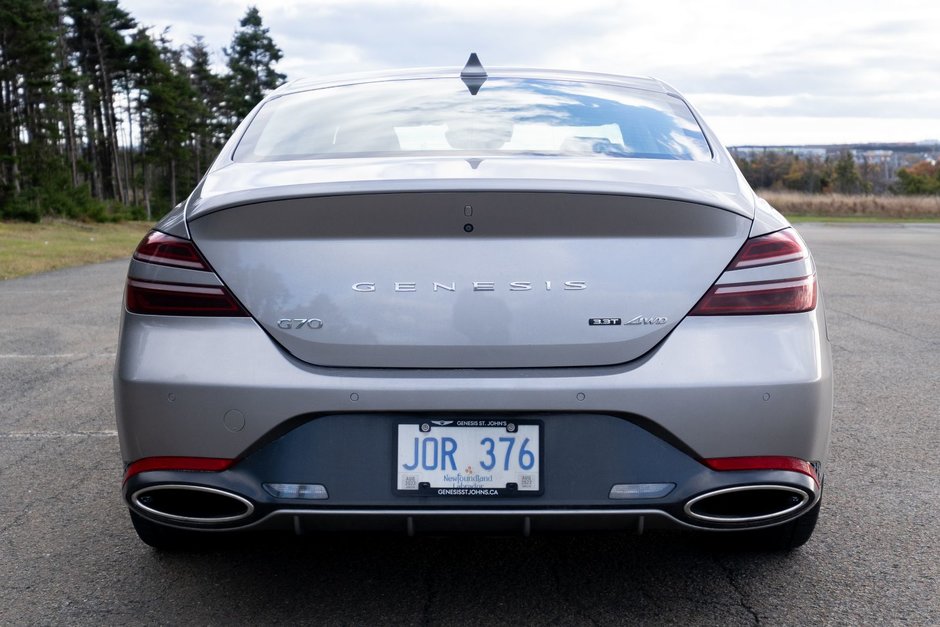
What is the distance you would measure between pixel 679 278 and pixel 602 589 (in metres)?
1.00

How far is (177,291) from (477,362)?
30.4 inches

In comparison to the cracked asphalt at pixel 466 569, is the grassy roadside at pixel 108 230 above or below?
below

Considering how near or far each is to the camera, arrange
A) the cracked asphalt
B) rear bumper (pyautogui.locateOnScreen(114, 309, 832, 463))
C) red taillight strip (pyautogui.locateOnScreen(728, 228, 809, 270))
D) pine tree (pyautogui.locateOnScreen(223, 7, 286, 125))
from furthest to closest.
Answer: pine tree (pyautogui.locateOnScreen(223, 7, 286, 125)) < the cracked asphalt < red taillight strip (pyautogui.locateOnScreen(728, 228, 809, 270)) < rear bumper (pyautogui.locateOnScreen(114, 309, 832, 463))

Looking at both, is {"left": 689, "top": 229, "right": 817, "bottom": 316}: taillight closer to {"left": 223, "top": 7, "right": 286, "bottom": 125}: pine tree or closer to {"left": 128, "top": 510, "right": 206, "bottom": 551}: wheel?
{"left": 128, "top": 510, "right": 206, "bottom": 551}: wheel

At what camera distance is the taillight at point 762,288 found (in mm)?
2352

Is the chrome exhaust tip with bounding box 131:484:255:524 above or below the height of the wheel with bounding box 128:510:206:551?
above

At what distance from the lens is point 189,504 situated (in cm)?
246

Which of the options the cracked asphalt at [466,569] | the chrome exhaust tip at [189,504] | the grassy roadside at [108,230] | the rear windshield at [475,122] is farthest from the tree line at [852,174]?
the chrome exhaust tip at [189,504]

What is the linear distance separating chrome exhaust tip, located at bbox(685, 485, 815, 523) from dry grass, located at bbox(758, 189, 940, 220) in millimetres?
45940

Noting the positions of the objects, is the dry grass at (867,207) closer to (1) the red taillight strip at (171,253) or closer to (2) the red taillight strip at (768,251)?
(2) the red taillight strip at (768,251)

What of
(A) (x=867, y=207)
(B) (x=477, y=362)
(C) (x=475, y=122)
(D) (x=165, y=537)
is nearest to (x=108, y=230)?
(D) (x=165, y=537)

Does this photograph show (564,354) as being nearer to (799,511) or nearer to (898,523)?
(799,511)

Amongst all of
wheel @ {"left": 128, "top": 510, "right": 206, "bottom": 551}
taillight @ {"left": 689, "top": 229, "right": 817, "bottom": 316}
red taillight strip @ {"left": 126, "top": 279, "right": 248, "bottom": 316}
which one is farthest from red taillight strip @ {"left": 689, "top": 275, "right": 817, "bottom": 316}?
wheel @ {"left": 128, "top": 510, "right": 206, "bottom": 551}

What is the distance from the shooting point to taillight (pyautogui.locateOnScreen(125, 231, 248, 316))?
238 centimetres
